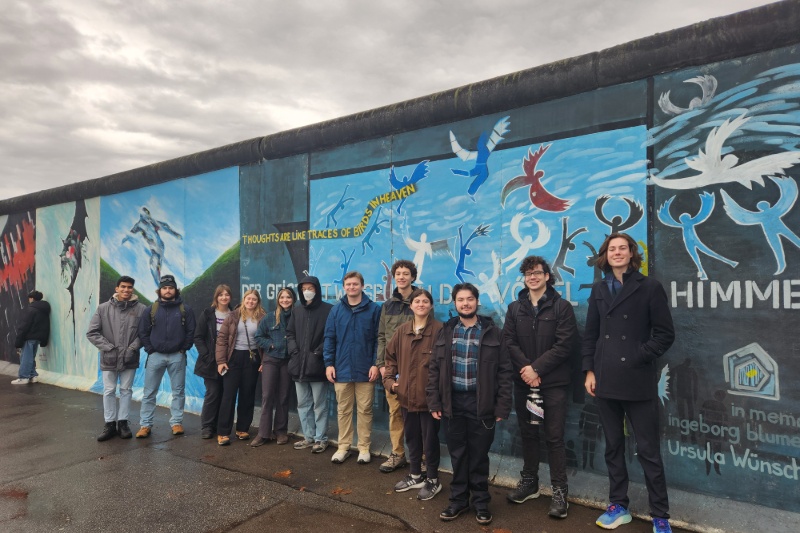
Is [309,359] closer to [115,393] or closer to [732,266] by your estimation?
[115,393]

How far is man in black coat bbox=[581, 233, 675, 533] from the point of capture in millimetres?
3516

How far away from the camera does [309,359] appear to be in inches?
215

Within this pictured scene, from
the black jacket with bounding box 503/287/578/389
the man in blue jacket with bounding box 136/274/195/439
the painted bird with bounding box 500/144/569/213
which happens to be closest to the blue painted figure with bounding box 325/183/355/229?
the man in blue jacket with bounding box 136/274/195/439

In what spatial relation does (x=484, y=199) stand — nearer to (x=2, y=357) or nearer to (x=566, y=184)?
(x=566, y=184)

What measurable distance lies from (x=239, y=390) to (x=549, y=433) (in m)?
3.75

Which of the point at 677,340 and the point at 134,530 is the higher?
the point at 677,340

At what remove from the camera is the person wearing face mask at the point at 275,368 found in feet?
19.0

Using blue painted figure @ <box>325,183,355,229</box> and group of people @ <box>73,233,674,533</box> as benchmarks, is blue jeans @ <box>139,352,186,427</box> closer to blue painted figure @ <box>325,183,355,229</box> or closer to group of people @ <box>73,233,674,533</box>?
group of people @ <box>73,233,674,533</box>

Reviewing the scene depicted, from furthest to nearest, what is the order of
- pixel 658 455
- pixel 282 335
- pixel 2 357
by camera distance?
pixel 2 357 < pixel 282 335 < pixel 658 455

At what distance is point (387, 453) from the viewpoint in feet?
17.4

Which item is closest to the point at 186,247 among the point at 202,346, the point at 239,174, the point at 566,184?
the point at 239,174

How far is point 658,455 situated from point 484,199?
2603 millimetres

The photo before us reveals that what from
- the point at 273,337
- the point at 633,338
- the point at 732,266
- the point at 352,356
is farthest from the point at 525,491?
the point at 273,337

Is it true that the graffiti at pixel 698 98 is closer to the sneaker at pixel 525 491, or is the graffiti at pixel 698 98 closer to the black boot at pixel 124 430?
the sneaker at pixel 525 491
